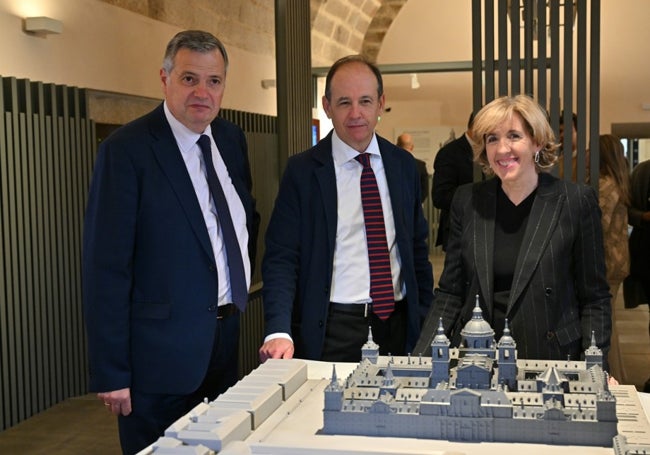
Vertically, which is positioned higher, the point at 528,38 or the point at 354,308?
the point at 528,38

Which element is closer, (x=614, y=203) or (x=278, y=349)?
(x=278, y=349)

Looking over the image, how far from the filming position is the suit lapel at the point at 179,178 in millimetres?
3314

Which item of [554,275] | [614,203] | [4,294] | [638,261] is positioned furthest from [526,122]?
[638,261]

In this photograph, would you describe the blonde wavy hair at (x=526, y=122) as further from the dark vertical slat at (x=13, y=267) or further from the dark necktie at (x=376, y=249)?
the dark vertical slat at (x=13, y=267)

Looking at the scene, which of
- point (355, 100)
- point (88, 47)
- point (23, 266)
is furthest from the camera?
point (88, 47)

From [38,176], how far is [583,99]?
11.2 ft

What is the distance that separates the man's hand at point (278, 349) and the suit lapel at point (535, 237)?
81 cm

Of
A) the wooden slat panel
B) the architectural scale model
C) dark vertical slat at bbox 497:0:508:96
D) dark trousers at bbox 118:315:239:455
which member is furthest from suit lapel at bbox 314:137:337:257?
the wooden slat panel

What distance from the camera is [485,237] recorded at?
3.24m

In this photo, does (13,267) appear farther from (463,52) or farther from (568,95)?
(463,52)

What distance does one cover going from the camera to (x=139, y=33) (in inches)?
273

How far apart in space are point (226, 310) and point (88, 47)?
11.5ft

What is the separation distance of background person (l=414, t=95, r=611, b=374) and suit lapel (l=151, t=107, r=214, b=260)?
91cm

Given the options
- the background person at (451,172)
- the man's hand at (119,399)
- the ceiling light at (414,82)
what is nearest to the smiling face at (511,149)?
the man's hand at (119,399)
